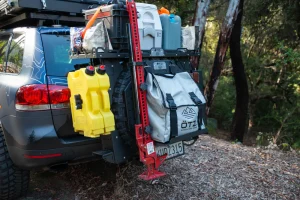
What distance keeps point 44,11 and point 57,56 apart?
1456mm

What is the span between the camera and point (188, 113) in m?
3.10

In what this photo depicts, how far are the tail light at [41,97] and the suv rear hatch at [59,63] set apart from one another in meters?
0.05

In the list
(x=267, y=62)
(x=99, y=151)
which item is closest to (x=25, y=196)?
(x=99, y=151)

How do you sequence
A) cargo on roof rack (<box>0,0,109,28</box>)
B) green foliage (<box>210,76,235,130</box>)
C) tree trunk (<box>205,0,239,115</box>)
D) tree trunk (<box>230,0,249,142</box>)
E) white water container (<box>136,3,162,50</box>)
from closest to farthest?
white water container (<box>136,3,162,50</box>) → cargo on roof rack (<box>0,0,109,28</box>) → tree trunk (<box>205,0,239,115</box>) → tree trunk (<box>230,0,249,142</box>) → green foliage (<box>210,76,235,130</box>)

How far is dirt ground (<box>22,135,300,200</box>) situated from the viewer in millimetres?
3607

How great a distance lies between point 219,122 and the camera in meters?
17.8

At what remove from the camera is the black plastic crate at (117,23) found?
304 cm

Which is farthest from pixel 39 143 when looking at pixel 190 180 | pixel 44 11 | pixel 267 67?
pixel 267 67

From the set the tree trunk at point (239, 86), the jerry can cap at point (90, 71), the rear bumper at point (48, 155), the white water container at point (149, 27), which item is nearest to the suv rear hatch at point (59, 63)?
the rear bumper at point (48, 155)

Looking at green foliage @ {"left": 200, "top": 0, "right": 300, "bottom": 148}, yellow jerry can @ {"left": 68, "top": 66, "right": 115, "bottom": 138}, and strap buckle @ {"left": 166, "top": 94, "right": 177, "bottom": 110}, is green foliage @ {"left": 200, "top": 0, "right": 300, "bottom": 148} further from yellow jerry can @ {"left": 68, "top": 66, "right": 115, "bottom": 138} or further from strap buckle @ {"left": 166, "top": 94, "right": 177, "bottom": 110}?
yellow jerry can @ {"left": 68, "top": 66, "right": 115, "bottom": 138}

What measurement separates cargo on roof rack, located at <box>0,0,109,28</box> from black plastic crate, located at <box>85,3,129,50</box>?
162 centimetres

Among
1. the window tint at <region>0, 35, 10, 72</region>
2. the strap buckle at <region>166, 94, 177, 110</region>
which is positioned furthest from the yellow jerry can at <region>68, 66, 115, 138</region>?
the window tint at <region>0, 35, 10, 72</region>

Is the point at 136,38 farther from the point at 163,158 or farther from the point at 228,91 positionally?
the point at 228,91

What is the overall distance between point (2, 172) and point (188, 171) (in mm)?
2107
